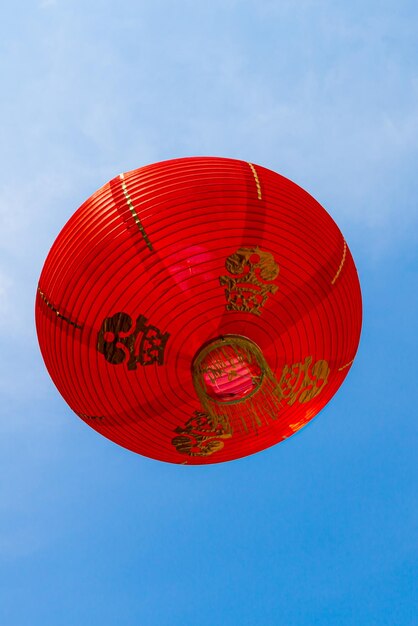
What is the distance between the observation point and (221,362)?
2980 millimetres

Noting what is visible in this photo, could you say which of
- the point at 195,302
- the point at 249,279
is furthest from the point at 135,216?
the point at 249,279

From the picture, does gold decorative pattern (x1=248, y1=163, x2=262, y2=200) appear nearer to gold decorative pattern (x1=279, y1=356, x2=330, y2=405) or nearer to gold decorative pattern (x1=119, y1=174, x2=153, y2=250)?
gold decorative pattern (x1=119, y1=174, x2=153, y2=250)

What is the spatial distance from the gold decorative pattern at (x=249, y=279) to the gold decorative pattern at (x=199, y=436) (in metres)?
0.70

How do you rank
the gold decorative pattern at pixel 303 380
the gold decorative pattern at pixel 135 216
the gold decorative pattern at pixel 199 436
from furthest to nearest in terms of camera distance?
the gold decorative pattern at pixel 199 436 → the gold decorative pattern at pixel 303 380 → the gold decorative pattern at pixel 135 216

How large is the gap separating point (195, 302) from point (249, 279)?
0.86 feet

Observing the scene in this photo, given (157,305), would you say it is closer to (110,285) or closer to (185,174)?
(110,285)

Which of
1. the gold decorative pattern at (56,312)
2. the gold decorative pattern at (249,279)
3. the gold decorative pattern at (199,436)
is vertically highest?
the gold decorative pattern at (56,312)

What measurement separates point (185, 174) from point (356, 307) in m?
1.15

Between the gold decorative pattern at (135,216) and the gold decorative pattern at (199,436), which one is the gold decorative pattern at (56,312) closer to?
the gold decorative pattern at (135,216)

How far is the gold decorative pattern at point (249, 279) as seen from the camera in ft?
8.86

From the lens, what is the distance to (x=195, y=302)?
2684mm

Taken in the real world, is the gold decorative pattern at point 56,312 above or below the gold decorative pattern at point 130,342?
above

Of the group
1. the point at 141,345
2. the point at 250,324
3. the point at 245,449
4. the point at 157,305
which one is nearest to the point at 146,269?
the point at 157,305

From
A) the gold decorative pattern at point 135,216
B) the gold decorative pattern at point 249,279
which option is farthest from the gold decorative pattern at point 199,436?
the gold decorative pattern at point 135,216
